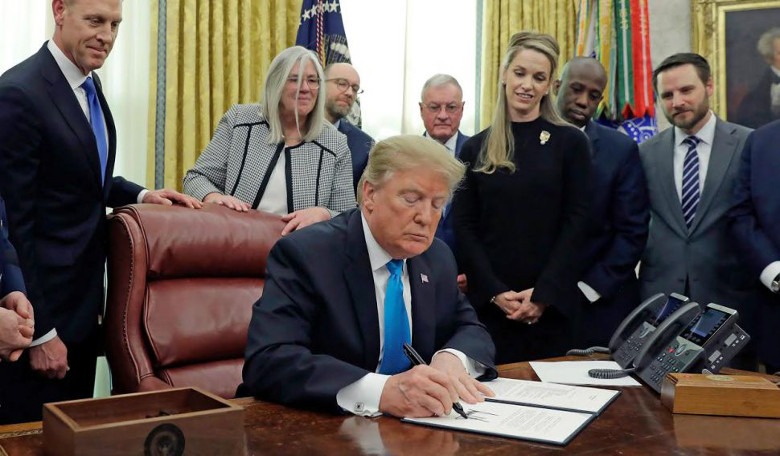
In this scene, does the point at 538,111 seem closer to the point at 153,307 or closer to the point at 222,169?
the point at 222,169

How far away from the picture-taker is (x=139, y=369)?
2422mm

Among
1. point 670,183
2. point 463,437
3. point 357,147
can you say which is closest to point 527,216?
point 670,183

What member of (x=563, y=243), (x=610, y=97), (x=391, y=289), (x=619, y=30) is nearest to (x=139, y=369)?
(x=391, y=289)

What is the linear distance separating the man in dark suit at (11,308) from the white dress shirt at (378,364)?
85 cm

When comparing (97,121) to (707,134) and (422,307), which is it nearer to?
(422,307)

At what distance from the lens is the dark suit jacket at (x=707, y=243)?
343cm

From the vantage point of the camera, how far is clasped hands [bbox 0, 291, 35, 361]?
2025 millimetres

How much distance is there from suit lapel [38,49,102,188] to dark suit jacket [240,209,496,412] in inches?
34.9

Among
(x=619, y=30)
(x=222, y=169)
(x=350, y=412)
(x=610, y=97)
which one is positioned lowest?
(x=350, y=412)

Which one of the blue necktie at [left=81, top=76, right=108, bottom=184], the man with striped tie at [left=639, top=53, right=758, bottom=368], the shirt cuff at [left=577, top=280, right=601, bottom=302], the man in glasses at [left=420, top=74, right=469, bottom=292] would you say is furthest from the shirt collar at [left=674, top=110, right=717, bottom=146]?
the blue necktie at [left=81, top=76, right=108, bottom=184]

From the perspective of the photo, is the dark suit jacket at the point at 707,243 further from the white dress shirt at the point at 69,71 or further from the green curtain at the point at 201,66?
the green curtain at the point at 201,66

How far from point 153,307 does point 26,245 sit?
1.41 feet

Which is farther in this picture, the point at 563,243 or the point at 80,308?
the point at 563,243

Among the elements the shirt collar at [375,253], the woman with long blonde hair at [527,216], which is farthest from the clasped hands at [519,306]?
the shirt collar at [375,253]
